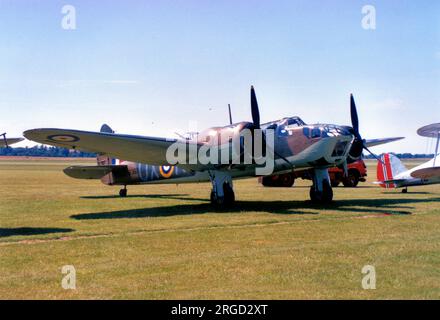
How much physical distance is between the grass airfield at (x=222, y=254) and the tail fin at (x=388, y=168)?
27.9 feet

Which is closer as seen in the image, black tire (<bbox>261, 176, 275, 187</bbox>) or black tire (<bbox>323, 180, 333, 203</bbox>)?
black tire (<bbox>323, 180, 333, 203</bbox>)

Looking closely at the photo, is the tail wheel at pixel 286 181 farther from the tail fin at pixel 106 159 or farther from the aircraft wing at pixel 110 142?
the aircraft wing at pixel 110 142

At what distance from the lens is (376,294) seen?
17.4ft

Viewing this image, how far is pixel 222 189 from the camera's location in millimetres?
15555

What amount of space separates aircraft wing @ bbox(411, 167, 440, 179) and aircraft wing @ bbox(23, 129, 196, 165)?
33.5 ft

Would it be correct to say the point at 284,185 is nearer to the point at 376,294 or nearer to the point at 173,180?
the point at 173,180

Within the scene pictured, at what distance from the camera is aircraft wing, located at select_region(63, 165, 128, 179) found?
19.3m

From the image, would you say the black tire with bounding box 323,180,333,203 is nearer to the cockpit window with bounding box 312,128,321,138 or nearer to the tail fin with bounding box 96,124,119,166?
the cockpit window with bounding box 312,128,321,138

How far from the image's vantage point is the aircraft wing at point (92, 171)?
19.3 metres

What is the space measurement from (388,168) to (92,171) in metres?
13.6

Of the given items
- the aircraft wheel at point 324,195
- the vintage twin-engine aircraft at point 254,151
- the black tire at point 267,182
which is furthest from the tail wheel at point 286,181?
the aircraft wheel at point 324,195

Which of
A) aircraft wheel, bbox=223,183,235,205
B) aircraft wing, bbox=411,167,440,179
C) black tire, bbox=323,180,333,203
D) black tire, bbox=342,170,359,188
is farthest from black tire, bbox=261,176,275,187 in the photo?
aircraft wheel, bbox=223,183,235,205
